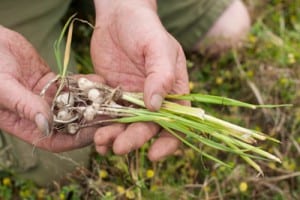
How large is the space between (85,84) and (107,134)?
0.16 m

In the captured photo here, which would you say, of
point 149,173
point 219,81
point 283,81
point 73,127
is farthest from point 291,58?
point 73,127

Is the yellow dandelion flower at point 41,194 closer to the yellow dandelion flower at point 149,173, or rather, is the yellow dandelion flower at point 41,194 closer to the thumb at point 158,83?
the yellow dandelion flower at point 149,173

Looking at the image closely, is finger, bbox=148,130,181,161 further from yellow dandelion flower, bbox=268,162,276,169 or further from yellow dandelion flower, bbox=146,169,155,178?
yellow dandelion flower, bbox=268,162,276,169

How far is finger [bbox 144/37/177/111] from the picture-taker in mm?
1287

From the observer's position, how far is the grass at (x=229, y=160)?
64.7 inches

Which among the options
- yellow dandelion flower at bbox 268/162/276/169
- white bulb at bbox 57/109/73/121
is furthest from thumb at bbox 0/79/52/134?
yellow dandelion flower at bbox 268/162/276/169

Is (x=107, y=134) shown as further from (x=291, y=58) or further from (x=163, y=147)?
(x=291, y=58)

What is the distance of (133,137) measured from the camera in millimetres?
1343

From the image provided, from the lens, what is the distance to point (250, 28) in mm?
2225

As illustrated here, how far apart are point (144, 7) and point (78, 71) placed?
0.53m

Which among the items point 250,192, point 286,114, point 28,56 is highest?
point 28,56

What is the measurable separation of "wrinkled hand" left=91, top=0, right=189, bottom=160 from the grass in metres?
0.21

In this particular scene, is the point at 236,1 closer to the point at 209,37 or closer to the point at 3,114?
the point at 209,37

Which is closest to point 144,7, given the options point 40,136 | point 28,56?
point 28,56
